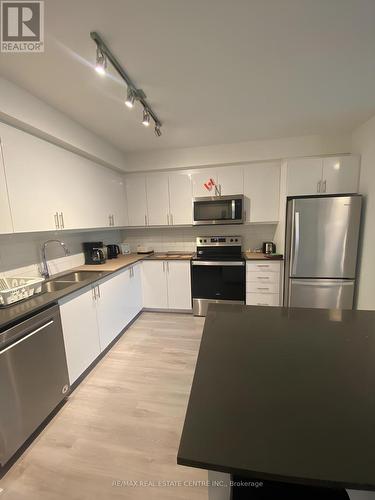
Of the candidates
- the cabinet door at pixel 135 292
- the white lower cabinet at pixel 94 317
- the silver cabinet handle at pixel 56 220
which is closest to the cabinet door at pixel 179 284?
the cabinet door at pixel 135 292

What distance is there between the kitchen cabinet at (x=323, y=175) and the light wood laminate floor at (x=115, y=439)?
2.42m

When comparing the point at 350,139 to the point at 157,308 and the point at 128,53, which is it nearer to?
the point at 128,53

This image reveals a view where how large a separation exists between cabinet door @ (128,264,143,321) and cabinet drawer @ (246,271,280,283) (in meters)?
1.59

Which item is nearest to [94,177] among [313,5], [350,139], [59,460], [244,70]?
[244,70]

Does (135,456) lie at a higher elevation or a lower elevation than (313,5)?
lower

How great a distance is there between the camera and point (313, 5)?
106 centimetres

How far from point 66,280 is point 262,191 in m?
2.76

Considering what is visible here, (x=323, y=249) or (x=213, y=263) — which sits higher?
(x=323, y=249)

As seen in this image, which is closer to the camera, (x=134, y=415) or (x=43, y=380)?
(x=43, y=380)

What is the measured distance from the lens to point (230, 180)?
3.14 metres

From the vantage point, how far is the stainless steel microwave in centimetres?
304

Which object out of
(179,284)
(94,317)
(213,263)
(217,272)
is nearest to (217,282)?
(217,272)

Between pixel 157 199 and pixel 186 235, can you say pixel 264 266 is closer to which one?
pixel 186 235

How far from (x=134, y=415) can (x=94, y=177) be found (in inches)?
99.4
